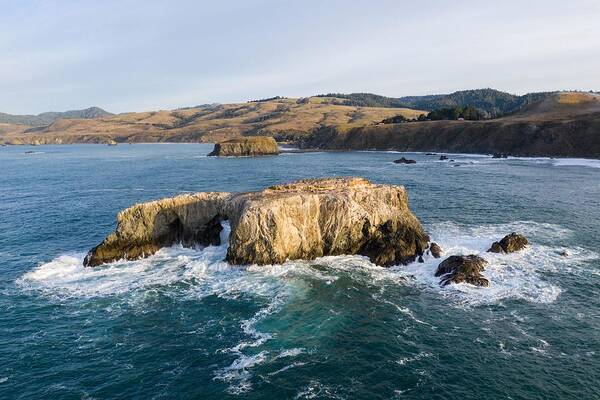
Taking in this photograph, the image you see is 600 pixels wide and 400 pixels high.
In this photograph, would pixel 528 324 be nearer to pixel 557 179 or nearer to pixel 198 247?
pixel 198 247

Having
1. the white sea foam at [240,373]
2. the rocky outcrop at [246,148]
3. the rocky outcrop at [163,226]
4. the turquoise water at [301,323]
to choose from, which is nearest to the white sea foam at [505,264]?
the turquoise water at [301,323]

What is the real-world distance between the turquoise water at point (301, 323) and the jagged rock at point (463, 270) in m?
1.22

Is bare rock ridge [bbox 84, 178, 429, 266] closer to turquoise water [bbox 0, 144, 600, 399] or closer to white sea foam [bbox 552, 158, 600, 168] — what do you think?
turquoise water [bbox 0, 144, 600, 399]

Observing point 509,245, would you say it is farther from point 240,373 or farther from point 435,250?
point 240,373

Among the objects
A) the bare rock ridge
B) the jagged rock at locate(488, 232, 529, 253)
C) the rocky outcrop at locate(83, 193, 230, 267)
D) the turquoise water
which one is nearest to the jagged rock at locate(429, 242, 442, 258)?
the bare rock ridge

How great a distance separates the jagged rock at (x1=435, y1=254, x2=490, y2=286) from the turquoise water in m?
1.22

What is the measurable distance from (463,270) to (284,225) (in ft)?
60.6

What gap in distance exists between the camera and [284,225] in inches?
1847

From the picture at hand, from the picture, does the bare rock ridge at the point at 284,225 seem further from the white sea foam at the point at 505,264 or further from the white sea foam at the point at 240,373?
the white sea foam at the point at 240,373

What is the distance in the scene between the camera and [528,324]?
1319 inches

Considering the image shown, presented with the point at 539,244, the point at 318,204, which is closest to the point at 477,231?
the point at 539,244

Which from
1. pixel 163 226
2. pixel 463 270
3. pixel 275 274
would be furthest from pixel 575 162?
pixel 163 226

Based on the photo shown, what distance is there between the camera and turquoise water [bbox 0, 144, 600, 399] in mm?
27062

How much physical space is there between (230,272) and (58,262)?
64.9 ft
